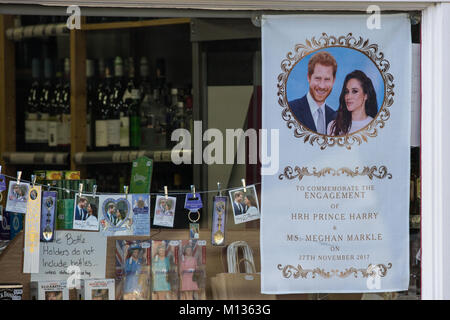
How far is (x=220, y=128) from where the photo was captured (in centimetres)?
328

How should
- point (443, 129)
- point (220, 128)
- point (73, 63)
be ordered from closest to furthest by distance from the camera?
1. point (443, 129)
2. point (220, 128)
3. point (73, 63)

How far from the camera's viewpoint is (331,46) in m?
2.85

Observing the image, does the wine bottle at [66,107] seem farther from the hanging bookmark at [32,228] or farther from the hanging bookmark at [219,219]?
the hanging bookmark at [219,219]

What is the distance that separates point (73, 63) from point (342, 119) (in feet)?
8.06

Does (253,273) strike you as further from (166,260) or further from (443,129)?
(443,129)

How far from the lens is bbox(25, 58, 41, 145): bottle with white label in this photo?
481cm

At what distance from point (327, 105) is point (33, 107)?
2.72 meters

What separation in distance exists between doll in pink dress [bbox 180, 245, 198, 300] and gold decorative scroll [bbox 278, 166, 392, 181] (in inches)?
21.1

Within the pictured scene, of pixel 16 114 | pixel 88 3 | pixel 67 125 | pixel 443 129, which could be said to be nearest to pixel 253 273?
pixel 443 129

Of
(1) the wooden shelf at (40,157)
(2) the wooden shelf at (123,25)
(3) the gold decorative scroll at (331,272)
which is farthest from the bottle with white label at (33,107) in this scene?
(3) the gold decorative scroll at (331,272)

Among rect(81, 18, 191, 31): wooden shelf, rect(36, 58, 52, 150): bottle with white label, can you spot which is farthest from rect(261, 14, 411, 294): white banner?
rect(36, 58, 52, 150): bottle with white label

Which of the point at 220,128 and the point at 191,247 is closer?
the point at 191,247

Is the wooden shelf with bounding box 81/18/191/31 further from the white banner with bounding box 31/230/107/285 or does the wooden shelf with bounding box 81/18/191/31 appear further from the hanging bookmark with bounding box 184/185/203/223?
the white banner with bounding box 31/230/107/285

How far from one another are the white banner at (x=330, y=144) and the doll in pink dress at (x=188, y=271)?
0.33 meters
